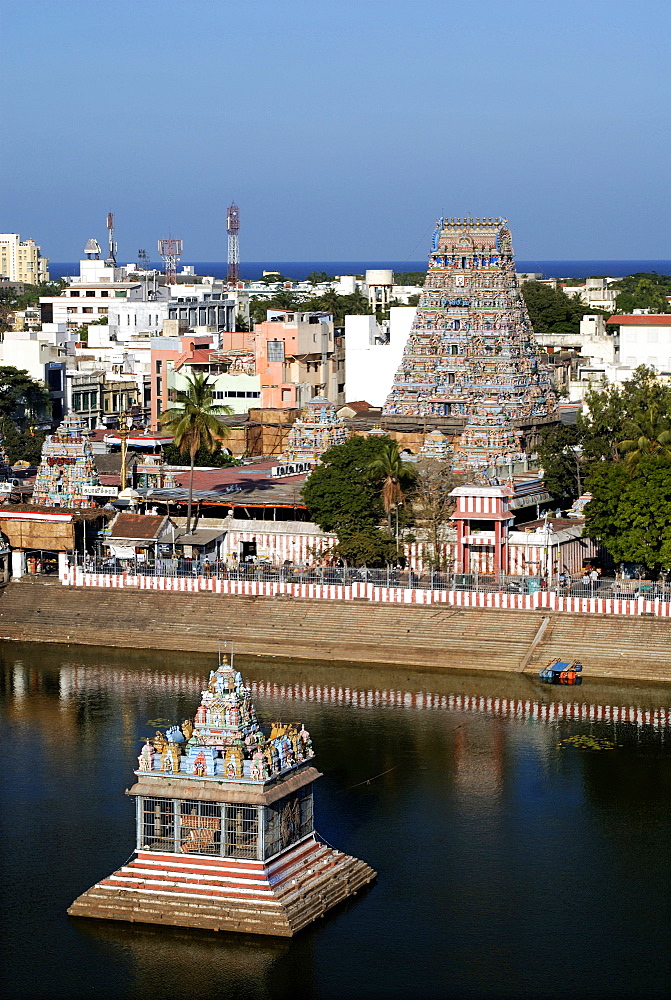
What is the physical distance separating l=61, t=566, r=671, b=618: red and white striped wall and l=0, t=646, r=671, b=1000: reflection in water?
3.65 metres

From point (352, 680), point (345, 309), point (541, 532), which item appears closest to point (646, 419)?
point (541, 532)

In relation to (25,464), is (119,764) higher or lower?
lower

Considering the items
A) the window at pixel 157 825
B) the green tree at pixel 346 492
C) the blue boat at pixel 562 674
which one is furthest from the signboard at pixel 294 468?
the window at pixel 157 825

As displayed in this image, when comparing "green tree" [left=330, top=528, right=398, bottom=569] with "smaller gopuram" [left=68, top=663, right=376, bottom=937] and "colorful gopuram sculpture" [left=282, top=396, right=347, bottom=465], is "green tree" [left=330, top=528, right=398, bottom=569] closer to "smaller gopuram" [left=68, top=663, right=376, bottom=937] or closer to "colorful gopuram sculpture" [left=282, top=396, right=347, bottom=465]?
"colorful gopuram sculpture" [left=282, top=396, right=347, bottom=465]

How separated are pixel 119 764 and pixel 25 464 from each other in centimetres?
4395

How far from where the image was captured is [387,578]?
6644 centimetres

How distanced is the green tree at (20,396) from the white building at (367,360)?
700 inches

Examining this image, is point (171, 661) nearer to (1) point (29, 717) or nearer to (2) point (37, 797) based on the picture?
(1) point (29, 717)

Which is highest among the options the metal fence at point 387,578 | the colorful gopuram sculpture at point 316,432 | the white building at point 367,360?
the white building at point 367,360

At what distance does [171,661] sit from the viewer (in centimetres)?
6488

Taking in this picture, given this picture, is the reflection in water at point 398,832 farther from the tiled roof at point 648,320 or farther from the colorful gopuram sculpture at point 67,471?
the tiled roof at point 648,320

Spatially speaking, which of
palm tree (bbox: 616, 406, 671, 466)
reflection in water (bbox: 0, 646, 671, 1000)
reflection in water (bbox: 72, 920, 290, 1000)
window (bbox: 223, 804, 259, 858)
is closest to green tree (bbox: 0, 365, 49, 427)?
palm tree (bbox: 616, 406, 671, 466)

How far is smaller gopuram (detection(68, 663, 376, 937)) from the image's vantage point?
36.9 m

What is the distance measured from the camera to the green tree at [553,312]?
144000 mm
